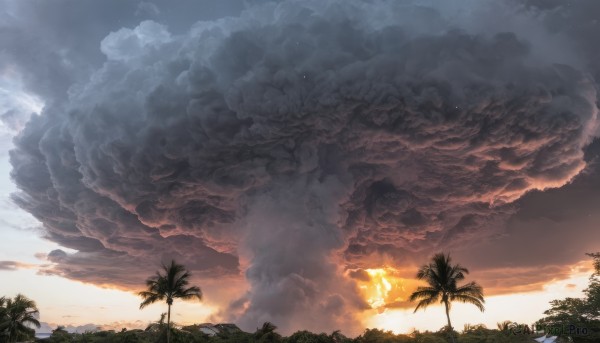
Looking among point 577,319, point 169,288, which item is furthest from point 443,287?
point 169,288

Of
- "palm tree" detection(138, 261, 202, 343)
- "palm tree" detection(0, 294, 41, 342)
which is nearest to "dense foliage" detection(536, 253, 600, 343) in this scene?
"palm tree" detection(138, 261, 202, 343)

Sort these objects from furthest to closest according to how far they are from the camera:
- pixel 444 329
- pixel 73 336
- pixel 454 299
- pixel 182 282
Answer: pixel 444 329 < pixel 73 336 < pixel 182 282 < pixel 454 299

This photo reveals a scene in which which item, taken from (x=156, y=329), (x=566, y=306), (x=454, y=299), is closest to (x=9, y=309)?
(x=156, y=329)

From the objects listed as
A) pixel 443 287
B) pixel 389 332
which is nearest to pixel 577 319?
pixel 443 287

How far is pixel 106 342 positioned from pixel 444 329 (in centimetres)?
4636

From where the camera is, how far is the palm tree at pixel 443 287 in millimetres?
48531

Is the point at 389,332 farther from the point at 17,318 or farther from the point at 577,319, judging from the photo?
the point at 17,318

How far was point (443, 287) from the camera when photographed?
49.2 meters

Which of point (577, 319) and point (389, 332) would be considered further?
point (389, 332)

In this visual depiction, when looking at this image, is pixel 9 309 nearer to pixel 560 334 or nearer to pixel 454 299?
pixel 454 299

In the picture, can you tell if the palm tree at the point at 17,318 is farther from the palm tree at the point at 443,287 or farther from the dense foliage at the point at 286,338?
the palm tree at the point at 443,287

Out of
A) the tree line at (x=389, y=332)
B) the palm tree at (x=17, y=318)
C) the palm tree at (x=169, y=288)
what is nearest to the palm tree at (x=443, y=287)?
the tree line at (x=389, y=332)

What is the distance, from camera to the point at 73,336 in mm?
62625

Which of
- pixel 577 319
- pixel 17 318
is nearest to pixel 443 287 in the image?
pixel 577 319
